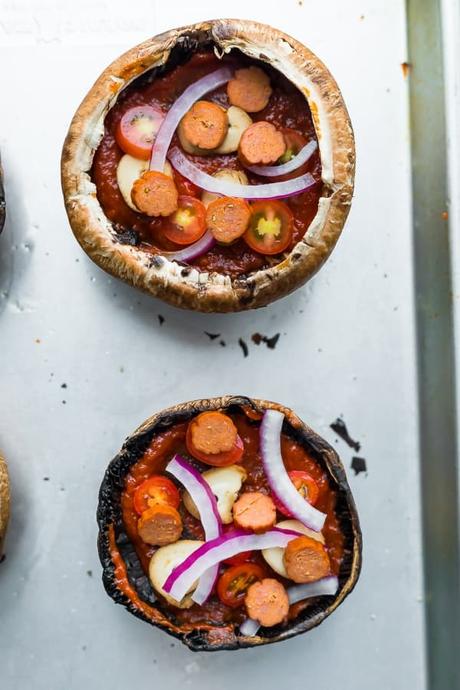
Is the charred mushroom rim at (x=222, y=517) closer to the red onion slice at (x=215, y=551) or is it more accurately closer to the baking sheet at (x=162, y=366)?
the red onion slice at (x=215, y=551)

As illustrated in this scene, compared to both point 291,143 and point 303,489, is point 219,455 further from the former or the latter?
point 291,143

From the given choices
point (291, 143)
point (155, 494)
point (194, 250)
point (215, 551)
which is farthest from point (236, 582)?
point (291, 143)

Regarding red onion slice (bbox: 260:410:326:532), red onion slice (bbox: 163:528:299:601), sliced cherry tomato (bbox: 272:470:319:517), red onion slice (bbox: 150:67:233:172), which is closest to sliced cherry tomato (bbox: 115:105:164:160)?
red onion slice (bbox: 150:67:233:172)

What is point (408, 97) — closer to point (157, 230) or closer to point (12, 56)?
point (157, 230)

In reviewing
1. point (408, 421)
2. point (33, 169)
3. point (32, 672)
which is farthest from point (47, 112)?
point (32, 672)

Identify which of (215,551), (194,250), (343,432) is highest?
(194,250)

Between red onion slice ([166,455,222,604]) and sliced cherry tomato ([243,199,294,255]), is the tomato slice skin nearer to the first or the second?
red onion slice ([166,455,222,604])

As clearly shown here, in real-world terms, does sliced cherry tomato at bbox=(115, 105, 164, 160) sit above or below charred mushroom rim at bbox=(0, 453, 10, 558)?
above
